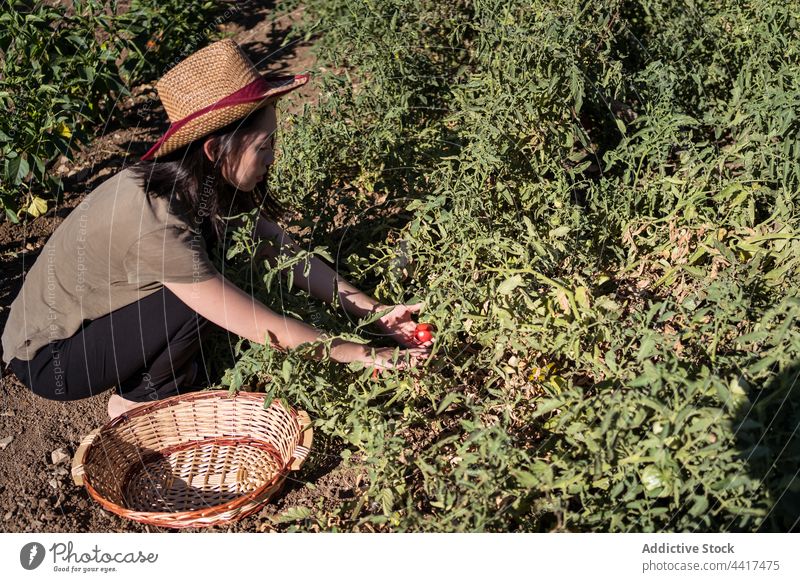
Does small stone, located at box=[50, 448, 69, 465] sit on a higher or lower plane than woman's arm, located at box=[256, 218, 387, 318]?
lower

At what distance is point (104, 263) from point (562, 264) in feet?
4.14

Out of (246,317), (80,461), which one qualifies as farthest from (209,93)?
(80,461)

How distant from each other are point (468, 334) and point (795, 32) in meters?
1.55

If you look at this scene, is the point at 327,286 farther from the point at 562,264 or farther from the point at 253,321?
the point at 562,264

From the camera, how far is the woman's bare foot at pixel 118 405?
8.48 ft

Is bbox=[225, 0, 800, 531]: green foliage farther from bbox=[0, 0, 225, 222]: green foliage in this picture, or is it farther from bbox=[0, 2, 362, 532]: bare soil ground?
bbox=[0, 0, 225, 222]: green foliage

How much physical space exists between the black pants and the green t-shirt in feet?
0.10

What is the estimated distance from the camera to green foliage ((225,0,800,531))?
1.75 meters

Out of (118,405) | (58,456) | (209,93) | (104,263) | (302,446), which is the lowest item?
(58,456)

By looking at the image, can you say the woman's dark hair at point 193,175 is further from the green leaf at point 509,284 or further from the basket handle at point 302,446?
the green leaf at point 509,284

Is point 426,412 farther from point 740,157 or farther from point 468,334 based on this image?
point 740,157

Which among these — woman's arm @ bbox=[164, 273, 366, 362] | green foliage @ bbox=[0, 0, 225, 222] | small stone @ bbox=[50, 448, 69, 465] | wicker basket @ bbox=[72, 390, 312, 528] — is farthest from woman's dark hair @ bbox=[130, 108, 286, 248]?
green foliage @ bbox=[0, 0, 225, 222]

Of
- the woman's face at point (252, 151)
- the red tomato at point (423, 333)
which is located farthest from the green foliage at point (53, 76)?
the red tomato at point (423, 333)

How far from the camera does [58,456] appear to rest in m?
2.57
